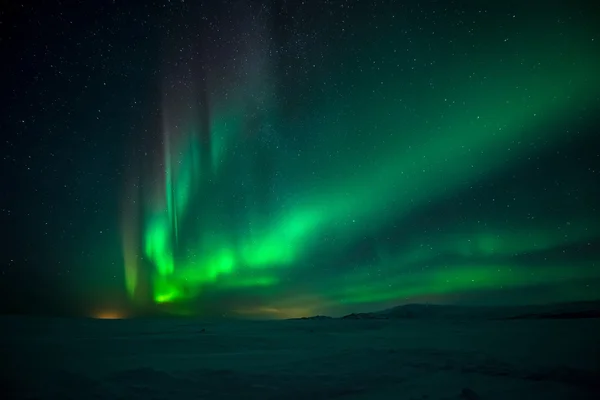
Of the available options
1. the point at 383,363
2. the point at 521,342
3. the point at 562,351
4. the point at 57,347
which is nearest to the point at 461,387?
the point at 383,363

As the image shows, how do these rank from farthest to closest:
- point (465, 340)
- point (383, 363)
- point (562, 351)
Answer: point (465, 340)
point (562, 351)
point (383, 363)

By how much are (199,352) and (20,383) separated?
360cm

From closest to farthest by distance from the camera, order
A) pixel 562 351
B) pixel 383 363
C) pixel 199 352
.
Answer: pixel 383 363 < pixel 562 351 < pixel 199 352

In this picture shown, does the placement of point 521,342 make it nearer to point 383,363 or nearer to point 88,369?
point 383,363

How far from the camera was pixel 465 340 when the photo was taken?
9641 millimetres

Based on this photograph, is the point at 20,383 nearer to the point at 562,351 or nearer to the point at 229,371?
the point at 229,371

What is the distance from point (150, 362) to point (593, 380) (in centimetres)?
725

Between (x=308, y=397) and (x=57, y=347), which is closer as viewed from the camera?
(x=308, y=397)

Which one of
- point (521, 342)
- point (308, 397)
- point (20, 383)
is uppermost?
point (20, 383)

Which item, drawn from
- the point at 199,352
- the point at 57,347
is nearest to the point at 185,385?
the point at 199,352

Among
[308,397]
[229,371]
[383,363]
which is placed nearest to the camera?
[308,397]

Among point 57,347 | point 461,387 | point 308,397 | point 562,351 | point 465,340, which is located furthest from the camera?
point 465,340

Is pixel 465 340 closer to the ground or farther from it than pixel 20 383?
closer to the ground

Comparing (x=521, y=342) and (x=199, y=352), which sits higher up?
(x=199, y=352)
